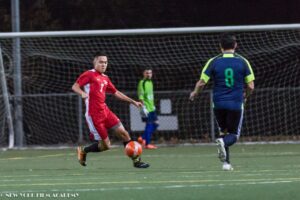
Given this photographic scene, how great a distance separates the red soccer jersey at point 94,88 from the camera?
14.2 m

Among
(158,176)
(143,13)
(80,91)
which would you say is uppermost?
(143,13)

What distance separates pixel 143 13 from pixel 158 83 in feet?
6.11

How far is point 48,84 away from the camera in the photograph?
2275 cm

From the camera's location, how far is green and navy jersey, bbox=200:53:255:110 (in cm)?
1296

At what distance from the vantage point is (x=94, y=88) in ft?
46.9

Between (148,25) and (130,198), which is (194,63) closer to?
(148,25)

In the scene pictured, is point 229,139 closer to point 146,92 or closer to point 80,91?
point 80,91

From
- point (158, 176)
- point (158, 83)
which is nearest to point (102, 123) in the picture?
point (158, 176)

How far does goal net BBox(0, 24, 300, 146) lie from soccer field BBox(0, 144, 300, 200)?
3.45 metres

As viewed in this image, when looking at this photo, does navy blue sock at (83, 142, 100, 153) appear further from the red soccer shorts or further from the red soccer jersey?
the red soccer jersey

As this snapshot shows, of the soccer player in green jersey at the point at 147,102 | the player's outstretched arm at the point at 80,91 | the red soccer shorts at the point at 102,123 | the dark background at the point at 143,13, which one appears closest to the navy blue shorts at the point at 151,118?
the soccer player in green jersey at the point at 147,102

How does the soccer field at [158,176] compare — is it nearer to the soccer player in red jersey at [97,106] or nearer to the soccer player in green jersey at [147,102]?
the soccer player in red jersey at [97,106]

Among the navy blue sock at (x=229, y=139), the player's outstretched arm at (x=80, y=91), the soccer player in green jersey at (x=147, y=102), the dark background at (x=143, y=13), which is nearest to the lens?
the navy blue sock at (x=229, y=139)

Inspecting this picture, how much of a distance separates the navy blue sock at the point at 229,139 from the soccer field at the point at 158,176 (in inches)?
14.7
